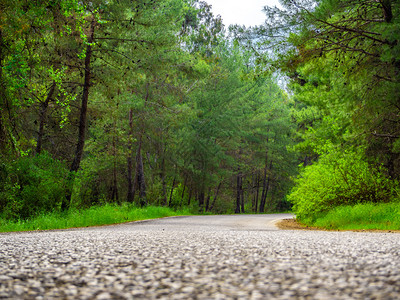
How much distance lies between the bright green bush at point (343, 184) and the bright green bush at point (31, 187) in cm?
927

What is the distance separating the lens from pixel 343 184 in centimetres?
1275

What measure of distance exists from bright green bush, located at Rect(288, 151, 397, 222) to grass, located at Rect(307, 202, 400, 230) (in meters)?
0.70

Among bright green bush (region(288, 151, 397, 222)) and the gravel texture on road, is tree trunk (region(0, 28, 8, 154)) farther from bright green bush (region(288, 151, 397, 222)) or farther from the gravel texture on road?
bright green bush (region(288, 151, 397, 222))

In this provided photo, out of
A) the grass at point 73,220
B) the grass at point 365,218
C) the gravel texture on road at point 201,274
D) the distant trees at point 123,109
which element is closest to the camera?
the gravel texture on road at point 201,274

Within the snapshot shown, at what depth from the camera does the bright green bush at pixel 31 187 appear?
10680 millimetres

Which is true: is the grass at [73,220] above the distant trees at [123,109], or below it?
below

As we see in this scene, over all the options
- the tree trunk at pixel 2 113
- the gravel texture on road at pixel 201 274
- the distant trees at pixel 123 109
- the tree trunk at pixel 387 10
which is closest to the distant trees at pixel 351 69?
the tree trunk at pixel 387 10

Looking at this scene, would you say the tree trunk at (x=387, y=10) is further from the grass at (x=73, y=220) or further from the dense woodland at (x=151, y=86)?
the grass at (x=73, y=220)

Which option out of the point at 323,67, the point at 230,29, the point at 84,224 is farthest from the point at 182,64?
the point at 84,224

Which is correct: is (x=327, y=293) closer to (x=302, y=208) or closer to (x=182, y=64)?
(x=302, y=208)

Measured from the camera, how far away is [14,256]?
401 cm

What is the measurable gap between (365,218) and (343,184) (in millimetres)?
1986

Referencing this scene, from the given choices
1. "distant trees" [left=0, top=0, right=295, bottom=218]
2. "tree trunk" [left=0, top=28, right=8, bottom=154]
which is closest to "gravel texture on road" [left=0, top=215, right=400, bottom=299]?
"tree trunk" [left=0, top=28, right=8, bottom=154]

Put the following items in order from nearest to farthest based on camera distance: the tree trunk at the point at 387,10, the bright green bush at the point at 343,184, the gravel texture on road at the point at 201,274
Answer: the gravel texture on road at the point at 201,274
the tree trunk at the point at 387,10
the bright green bush at the point at 343,184
